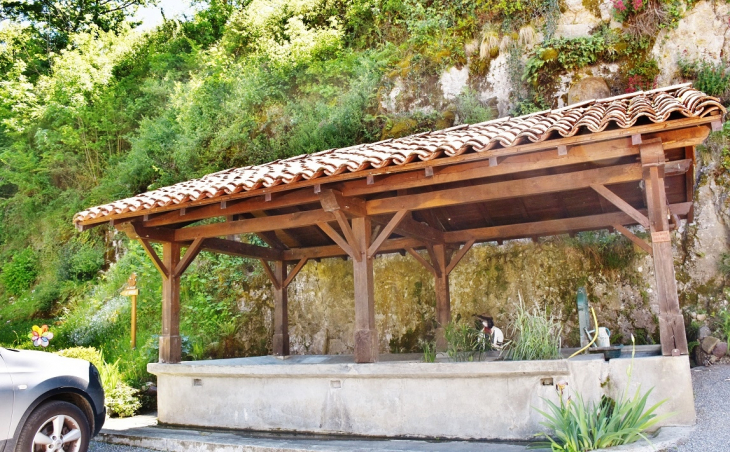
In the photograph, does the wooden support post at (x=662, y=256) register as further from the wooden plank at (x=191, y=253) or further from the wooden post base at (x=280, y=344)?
the wooden post base at (x=280, y=344)

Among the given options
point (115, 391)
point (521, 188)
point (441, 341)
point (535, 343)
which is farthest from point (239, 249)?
point (535, 343)

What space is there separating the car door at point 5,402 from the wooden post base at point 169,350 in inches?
117

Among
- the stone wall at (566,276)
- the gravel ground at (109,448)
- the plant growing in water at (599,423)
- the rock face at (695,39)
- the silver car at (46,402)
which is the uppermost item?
the rock face at (695,39)

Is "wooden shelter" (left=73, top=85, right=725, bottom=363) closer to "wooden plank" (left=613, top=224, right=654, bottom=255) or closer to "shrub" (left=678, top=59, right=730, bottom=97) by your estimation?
"wooden plank" (left=613, top=224, right=654, bottom=255)

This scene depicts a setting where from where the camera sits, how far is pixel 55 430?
4797mm

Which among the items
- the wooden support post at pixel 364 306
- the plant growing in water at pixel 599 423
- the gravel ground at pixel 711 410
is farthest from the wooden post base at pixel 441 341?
the plant growing in water at pixel 599 423

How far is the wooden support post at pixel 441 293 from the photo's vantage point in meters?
8.75

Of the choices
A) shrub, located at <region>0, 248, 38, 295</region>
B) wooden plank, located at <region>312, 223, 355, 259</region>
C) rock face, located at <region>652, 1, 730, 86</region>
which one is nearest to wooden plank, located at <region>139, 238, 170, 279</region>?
wooden plank, located at <region>312, 223, 355, 259</region>

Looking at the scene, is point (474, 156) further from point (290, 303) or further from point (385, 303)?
point (290, 303)

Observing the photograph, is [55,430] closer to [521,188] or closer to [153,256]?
[153,256]

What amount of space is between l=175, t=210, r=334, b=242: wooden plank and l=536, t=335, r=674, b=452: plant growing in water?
326 centimetres

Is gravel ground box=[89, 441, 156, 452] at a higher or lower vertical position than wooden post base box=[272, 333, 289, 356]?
lower

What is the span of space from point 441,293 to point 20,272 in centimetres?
1457

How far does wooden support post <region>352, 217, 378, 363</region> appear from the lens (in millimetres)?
6094
